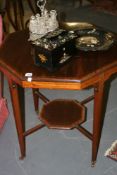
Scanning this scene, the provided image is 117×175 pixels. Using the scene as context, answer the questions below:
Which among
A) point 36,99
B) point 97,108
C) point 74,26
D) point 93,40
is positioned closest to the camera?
point 97,108

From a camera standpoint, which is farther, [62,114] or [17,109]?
[62,114]

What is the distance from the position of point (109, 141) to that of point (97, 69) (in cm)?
76

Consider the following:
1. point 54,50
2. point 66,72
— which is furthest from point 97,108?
point 54,50

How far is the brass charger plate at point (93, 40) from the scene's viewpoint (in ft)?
5.01

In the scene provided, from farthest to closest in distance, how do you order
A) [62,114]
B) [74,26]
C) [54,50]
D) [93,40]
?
1. [74,26]
2. [62,114]
3. [93,40]
4. [54,50]

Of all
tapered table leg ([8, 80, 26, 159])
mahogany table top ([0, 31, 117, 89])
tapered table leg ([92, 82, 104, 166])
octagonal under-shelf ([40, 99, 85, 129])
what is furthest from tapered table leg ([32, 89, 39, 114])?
tapered table leg ([92, 82, 104, 166])

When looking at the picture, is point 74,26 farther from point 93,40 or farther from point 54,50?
point 54,50

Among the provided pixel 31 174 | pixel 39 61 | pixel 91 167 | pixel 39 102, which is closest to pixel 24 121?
pixel 39 102

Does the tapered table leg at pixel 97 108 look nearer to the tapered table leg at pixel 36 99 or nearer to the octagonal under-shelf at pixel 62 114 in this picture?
the octagonal under-shelf at pixel 62 114

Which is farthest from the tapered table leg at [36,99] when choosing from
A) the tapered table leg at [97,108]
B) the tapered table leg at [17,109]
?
the tapered table leg at [97,108]

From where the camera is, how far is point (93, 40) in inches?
63.5

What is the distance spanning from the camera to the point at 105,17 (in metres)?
4.38

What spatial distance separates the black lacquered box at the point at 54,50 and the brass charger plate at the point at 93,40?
0.34ft

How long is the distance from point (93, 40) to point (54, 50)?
374mm
